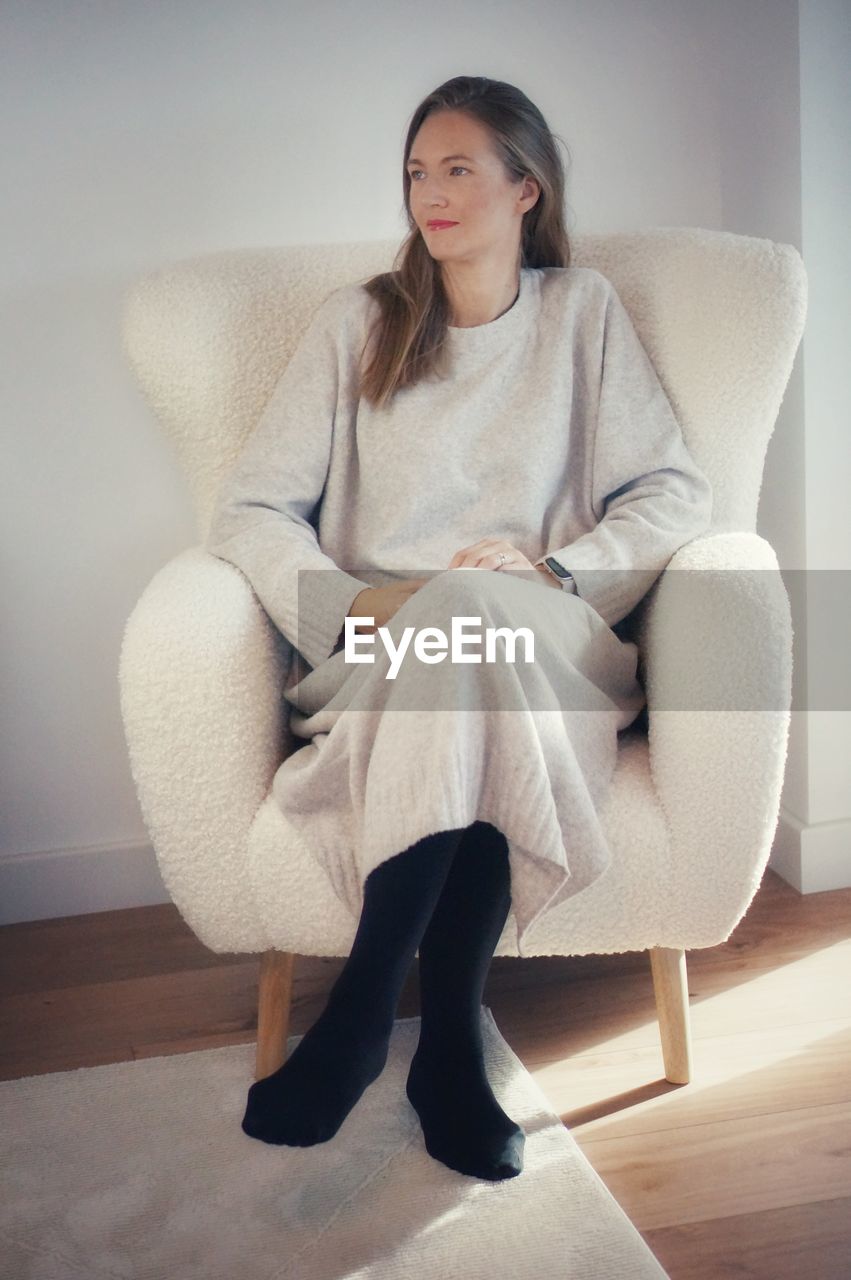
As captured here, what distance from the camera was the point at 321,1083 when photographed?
3.42ft

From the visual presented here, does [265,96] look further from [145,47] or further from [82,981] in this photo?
[82,981]

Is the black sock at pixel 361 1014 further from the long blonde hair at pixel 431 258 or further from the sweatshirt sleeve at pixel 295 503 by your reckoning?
the long blonde hair at pixel 431 258

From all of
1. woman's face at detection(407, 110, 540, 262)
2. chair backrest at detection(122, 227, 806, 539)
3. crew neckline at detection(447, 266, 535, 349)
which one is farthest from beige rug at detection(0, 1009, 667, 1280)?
woman's face at detection(407, 110, 540, 262)

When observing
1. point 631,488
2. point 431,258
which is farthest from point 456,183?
point 631,488

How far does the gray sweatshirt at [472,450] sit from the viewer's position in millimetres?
1389

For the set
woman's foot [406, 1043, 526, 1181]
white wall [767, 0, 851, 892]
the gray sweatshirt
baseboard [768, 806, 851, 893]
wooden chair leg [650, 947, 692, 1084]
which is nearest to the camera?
woman's foot [406, 1043, 526, 1181]

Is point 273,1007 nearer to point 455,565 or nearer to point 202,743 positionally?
point 202,743

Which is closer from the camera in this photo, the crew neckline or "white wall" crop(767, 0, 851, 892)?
the crew neckline

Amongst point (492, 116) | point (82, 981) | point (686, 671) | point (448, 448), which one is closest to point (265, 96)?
point (492, 116)

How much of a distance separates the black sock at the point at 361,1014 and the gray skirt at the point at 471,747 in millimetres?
28

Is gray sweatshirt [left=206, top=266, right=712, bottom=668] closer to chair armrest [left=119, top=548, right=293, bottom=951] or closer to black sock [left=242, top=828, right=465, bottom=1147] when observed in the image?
chair armrest [left=119, top=548, right=293, bottom=951]

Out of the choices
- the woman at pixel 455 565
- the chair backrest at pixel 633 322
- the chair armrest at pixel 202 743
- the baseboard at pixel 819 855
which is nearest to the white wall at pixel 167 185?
the chair backrest at pixel 633 322

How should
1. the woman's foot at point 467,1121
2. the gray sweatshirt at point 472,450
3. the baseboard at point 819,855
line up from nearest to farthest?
the woman's foot at point 467,1121, the gray sweatshirt at point 472,450, the baseboard at point 819,855

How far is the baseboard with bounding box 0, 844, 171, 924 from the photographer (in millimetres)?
1758
